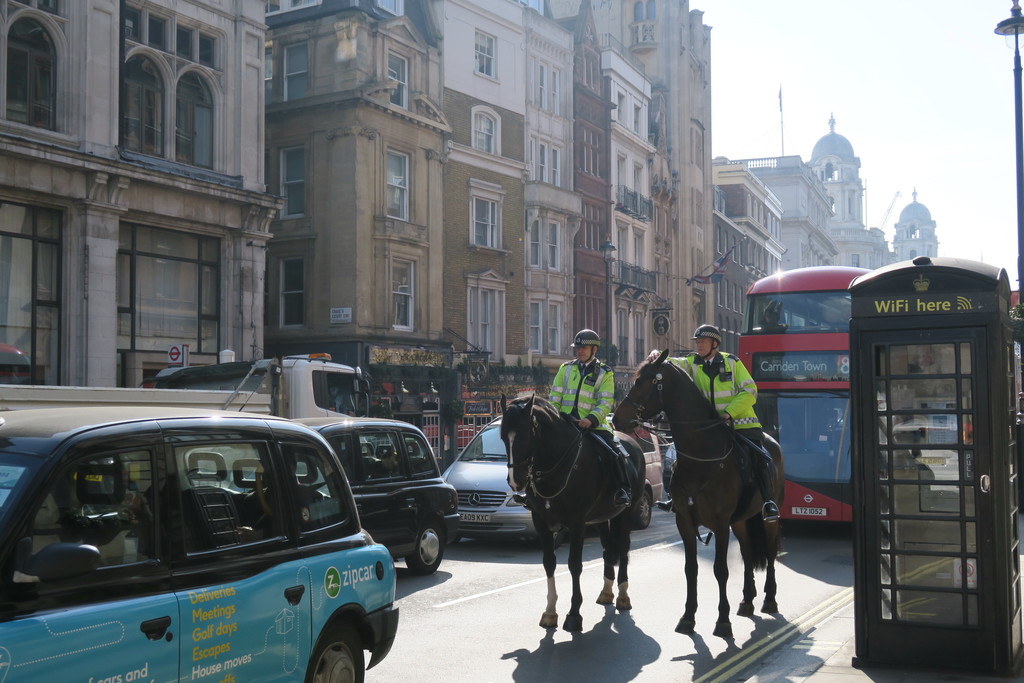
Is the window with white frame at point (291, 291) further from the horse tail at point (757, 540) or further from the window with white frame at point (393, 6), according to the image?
the horse tail at point (757, 540)

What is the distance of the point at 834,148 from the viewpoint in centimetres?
15562

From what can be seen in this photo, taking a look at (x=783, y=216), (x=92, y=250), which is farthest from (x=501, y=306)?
(x=783, y=216)

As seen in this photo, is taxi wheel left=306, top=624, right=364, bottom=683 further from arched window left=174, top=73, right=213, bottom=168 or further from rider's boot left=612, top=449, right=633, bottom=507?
arched window left=174, top=73, right=213, bottom=168

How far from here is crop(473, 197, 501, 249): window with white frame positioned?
36719mm

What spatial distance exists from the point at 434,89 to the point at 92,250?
15444mm

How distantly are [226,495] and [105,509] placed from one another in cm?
74

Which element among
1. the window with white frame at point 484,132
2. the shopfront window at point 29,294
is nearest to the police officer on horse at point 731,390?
the shopfront window at point 29,294

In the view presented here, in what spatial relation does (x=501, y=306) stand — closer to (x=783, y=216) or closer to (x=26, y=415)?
(x=26, y=415)

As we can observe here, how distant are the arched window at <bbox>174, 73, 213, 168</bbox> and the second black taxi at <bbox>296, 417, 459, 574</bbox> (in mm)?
14250

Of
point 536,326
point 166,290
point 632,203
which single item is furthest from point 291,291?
point 632,203

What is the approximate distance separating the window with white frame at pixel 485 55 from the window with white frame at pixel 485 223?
4521 millimetres

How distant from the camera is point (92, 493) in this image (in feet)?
15.3

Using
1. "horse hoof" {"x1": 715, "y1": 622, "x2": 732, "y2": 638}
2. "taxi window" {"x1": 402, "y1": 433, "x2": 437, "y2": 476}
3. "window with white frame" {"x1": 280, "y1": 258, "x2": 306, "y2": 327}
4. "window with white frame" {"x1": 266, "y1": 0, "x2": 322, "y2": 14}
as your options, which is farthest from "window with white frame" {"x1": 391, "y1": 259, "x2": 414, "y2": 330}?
"horse hoof" {"x1": 715, "y1": 622, "x2": 732, "y2": 638}

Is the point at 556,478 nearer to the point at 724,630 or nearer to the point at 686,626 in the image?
the point at 686,626
